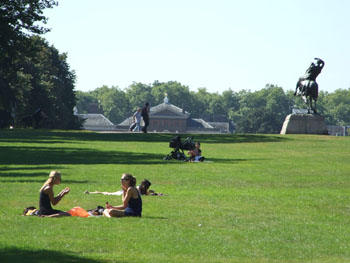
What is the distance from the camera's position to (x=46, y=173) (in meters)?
28.5

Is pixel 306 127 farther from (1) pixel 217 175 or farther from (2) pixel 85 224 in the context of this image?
(2) pixel 85 224

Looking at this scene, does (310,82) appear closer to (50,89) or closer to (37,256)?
(50,89)

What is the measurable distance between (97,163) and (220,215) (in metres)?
16.7

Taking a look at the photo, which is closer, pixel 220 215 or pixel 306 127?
pixel 220 215

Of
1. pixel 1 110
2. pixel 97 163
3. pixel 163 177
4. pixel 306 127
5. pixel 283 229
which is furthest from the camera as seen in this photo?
pixel 1 110

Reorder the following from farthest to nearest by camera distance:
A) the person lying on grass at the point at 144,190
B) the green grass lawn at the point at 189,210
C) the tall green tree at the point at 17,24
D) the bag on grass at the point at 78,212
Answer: the tall green tree at the point at 17,24
the person lying on grass at the point at 144,190
the bag on grass at the point at 78,212
the green grass lawn at the point at 189,210

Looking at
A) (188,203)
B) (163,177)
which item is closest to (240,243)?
(188,203)

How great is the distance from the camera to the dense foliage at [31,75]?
5194 cm

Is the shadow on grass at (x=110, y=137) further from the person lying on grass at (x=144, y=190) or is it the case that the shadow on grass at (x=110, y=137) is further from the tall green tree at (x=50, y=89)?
the person lying on grass at (x=144, y=190)

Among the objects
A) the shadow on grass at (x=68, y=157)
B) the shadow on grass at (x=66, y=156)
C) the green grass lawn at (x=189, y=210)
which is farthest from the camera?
the shadow on grass at (x=66, y=156)

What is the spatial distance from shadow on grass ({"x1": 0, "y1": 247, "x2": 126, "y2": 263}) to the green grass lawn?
2 cm

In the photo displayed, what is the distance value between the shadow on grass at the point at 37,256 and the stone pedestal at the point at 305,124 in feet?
177

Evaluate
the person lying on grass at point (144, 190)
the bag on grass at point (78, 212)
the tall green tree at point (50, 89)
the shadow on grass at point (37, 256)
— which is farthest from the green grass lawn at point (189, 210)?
the tall green tree at point (50, 89)

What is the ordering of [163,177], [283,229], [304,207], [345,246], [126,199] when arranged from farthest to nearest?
[163,177] → [304,207] → [126,199] → [283,229] → [345,246]
